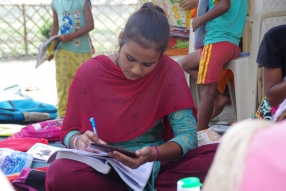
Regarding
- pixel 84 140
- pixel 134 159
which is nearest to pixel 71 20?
pixel 84 140

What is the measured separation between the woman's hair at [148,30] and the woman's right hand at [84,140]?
0.43m

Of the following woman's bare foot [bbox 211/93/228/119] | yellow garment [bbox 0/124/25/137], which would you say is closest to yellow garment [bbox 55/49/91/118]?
yellow garment [bbox 0/124/25/137]

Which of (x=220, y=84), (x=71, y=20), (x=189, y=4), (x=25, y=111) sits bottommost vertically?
(x=25, y=111)

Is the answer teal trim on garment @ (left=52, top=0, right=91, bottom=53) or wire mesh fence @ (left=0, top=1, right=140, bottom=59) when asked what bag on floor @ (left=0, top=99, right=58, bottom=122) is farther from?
wire mesh fence @ (left=0, top=1, right=140, bottom=59)

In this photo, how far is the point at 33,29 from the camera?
34.3 ft

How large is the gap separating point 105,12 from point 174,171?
842 centimetres

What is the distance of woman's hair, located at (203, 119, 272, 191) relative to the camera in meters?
0.66

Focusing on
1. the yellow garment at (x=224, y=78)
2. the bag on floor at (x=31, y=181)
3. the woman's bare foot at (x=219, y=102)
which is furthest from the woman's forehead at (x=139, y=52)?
the woman's bare foot at (x=219, y=102)

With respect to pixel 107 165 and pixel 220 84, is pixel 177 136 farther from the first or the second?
pixel 220 84

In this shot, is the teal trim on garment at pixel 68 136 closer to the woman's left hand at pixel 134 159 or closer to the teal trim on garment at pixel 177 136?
the teal trim on garment at pixel 177 136

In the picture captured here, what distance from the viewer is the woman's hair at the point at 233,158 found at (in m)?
0.66

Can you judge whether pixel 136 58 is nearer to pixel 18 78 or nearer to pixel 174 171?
pixel 174 171

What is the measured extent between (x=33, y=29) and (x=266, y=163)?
10.2 m

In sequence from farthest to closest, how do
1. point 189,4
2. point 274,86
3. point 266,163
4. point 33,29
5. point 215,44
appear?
point 33,29 < point 189,4 < point 215,44 < point 274,86 < point 266,163
